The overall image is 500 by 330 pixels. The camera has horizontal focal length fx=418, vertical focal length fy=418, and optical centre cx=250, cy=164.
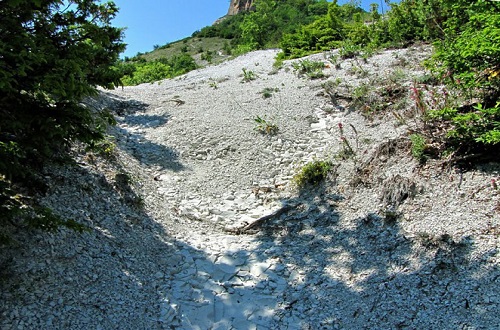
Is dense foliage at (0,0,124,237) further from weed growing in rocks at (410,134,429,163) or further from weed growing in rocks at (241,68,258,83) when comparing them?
weed growing in rocks at (241,68,258,83)

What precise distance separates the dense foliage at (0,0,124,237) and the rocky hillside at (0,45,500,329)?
1.06m

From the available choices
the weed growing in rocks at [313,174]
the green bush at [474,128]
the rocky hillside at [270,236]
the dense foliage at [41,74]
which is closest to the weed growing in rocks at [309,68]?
the rocky hillside at [270,236]

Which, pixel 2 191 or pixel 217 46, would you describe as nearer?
pixel 2 191

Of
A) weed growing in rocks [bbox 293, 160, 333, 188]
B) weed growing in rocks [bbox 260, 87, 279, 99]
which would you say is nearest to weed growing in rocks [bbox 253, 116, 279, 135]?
weed growing in rocks [bbox 260, 87, 279, 99]

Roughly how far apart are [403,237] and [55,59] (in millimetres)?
4523

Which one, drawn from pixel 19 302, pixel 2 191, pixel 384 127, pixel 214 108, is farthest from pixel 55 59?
pixel 214 108

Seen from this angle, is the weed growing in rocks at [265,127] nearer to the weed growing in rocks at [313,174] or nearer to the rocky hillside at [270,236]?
the rocky hillside at [270,236]

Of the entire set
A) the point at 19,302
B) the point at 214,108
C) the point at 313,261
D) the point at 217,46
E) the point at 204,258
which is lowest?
the point at 313,261

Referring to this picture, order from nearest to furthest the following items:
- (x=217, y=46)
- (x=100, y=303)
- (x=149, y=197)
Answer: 1. (x=100, y=303)
2. (x=149, y=197)
3. (x=217, y=46)

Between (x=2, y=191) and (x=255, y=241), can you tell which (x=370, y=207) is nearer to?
(x=255, y=241)

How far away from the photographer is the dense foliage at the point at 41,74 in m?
3.84

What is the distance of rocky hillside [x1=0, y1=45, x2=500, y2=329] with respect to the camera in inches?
177

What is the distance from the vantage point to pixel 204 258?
5930 millimetres

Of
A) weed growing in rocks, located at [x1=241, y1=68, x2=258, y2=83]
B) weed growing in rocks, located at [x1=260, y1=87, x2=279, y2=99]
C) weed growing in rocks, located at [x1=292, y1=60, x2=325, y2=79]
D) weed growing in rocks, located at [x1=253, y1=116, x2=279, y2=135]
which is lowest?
weed growing in rocks, located at [x1=253, y1=116, x2=279, y2=135]
